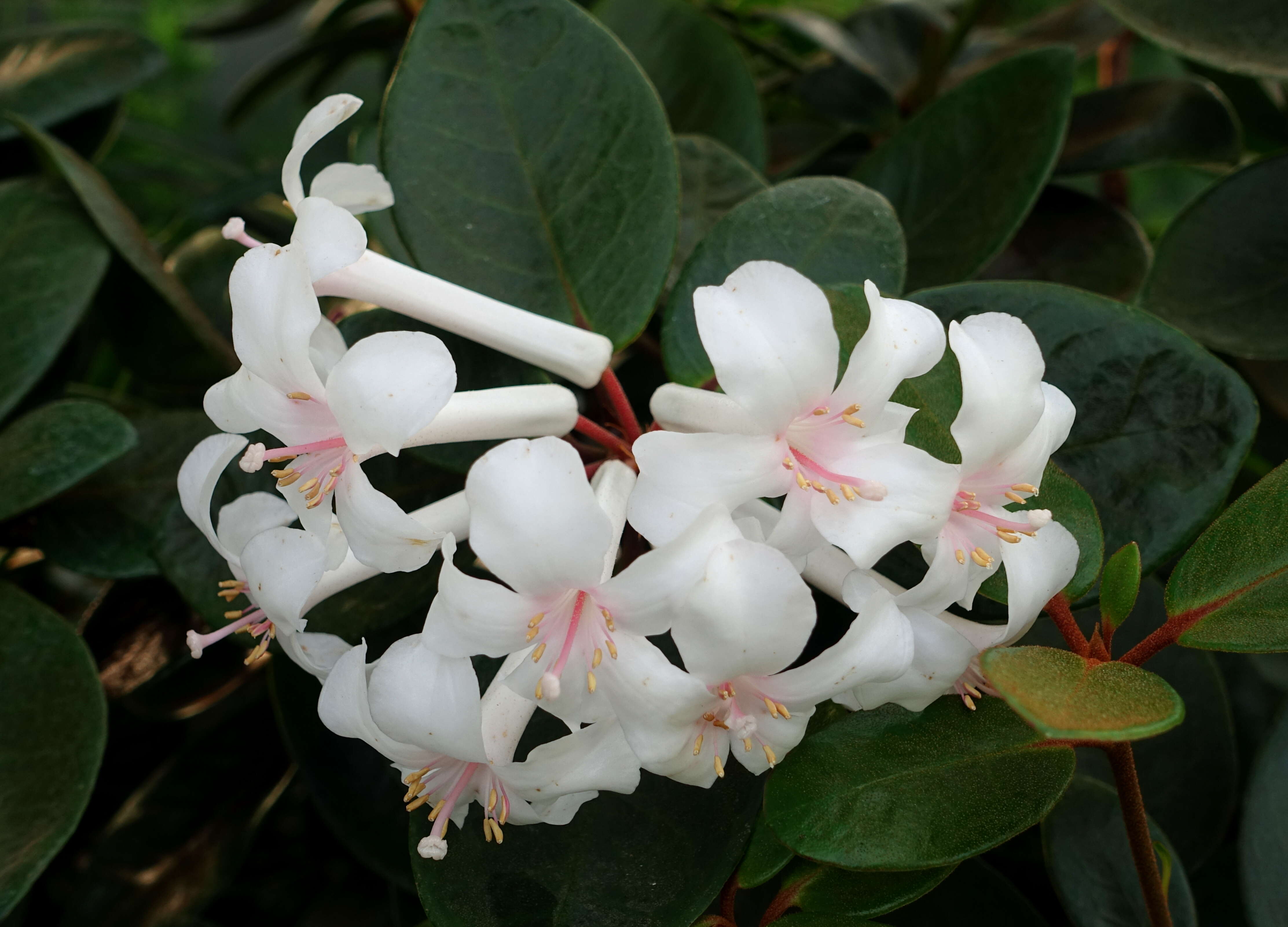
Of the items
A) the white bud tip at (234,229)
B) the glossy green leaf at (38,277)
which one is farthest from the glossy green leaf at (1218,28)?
the glossy green leaf at (38,277)

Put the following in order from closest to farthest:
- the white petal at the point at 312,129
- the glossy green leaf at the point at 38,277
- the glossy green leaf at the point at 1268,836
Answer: the white petal at the point at 312,129 < the glossy green leaf at the point at 1268,836 < the glossy green leaf at the point at 38,277

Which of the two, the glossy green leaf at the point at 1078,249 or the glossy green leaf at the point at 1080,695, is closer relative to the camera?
the glossy green leaf at the point at 1080,695

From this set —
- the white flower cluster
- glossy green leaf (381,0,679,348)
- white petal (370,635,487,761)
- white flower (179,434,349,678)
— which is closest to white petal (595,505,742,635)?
the white flower cluster

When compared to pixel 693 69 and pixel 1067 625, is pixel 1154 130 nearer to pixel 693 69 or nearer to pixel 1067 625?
pixel 693 69

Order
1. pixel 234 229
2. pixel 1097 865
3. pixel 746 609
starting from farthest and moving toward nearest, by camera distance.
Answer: pixel 1097 865 < pixel 234 229 < pixel 746 609

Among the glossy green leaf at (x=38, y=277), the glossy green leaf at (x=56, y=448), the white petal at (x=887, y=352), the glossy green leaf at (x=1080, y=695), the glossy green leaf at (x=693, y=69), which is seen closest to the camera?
the glossy green leaf at (x=1080, y=695)

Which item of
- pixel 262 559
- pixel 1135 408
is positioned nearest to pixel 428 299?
pixel 262 559

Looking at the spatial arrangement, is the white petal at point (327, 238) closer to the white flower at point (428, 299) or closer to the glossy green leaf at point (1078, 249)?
the white flower at point (428, 299)
